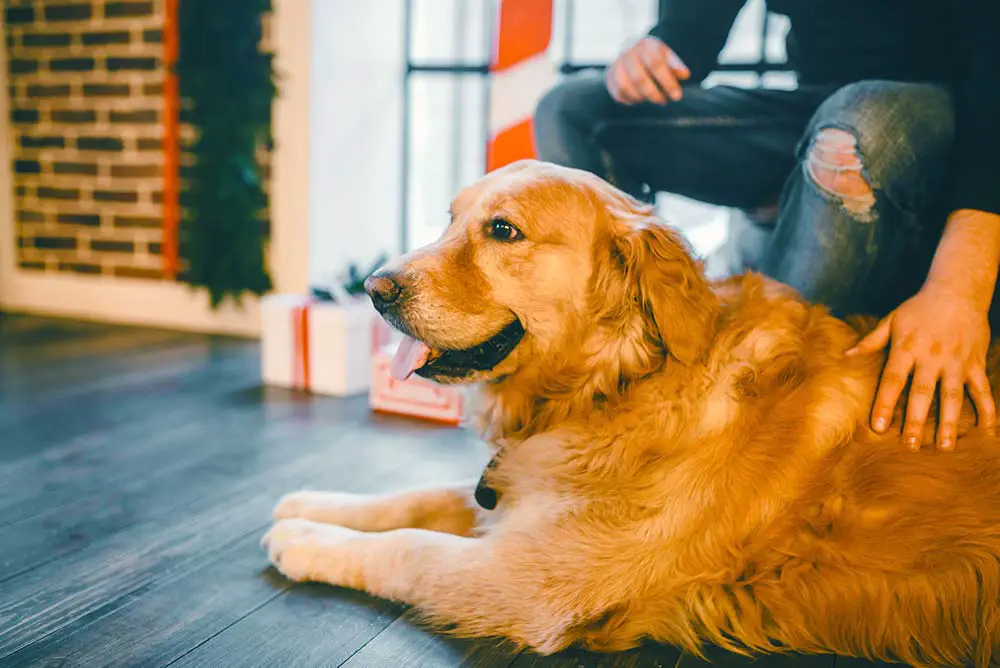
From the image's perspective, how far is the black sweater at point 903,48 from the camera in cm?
138

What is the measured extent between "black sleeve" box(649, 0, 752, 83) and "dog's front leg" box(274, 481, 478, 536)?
115 centimetres

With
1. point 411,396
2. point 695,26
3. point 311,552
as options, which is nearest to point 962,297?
point 695,26

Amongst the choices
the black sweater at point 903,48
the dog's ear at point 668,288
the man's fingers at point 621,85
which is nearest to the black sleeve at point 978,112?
the black sweater at point 903,48

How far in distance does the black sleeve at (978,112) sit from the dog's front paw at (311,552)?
1182 millimetres

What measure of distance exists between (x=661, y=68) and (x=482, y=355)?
0.78m

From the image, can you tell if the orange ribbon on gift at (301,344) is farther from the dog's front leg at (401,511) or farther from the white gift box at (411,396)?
the dog's front leg at (401,511)

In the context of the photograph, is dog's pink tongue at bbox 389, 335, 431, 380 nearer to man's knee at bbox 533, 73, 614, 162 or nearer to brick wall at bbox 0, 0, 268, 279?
man's knee at bbox 533, 73, 614, 162

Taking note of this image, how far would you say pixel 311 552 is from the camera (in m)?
1.34

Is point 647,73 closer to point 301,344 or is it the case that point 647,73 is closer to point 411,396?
point 411,396

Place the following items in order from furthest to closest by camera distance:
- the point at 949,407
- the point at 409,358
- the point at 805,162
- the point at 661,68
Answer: the point at 661,68 → the point at 805,162 → the point at 409,358 → the point at 949,407

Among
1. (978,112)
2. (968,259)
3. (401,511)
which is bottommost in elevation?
(401,511)

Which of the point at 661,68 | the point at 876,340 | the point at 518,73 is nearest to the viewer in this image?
the point at 876,340

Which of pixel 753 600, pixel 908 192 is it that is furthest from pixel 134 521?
pixel 908 192

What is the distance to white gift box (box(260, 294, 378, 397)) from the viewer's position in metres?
2.73
